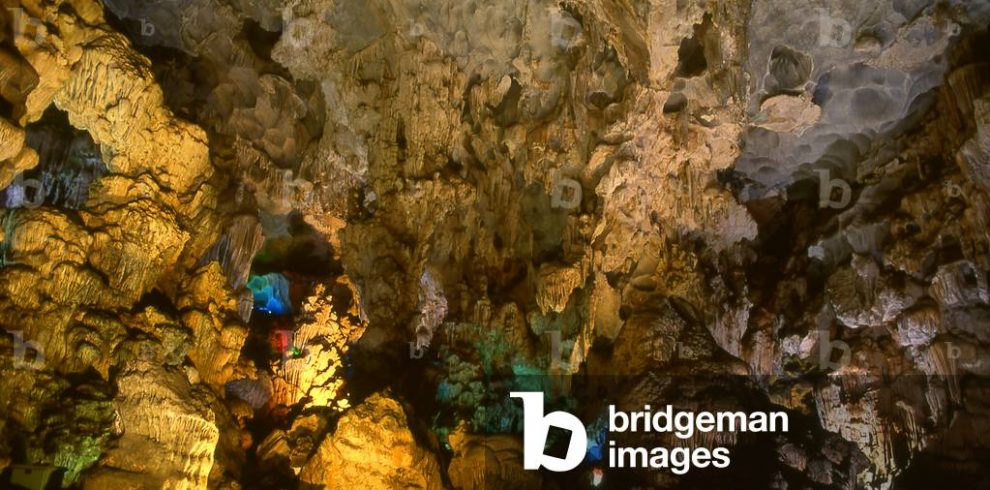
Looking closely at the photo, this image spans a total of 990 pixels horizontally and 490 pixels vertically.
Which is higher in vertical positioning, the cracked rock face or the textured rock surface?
the cracked rock face

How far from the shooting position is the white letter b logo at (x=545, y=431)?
338 inches

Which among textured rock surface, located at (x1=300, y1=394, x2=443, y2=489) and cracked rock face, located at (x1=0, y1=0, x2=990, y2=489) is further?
cracked rock face, located at (x1=0, y1=0, x2=990, y2=489)

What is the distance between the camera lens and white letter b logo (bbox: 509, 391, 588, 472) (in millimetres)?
8586

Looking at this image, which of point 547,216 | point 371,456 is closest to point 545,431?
point 371,456

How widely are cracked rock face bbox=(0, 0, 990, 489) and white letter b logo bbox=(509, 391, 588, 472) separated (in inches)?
8.7

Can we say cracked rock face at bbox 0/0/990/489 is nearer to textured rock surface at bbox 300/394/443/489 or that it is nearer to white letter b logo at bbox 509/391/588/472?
textured rock surface at bbox 300/394/443/489

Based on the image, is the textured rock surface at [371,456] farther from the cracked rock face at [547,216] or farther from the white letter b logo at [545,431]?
the white letter b logo at [545,431]

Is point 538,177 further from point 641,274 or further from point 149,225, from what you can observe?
point 149,225

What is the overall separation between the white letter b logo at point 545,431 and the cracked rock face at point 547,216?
0.22 meters

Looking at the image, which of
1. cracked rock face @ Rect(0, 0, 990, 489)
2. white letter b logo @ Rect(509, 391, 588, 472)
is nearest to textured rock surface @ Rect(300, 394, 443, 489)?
cracked rock face @ Rect(0, 0, 990, 489)

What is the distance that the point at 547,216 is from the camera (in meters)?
10.3

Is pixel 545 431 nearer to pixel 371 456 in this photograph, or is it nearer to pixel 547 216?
pixel 371 456

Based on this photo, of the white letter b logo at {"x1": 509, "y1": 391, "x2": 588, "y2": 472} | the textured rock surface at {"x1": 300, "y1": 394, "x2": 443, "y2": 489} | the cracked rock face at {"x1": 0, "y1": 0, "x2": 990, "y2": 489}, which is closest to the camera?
the textured rock surface at {"x1": 300, "y1": 394, "x2": 443, "y2": 489}

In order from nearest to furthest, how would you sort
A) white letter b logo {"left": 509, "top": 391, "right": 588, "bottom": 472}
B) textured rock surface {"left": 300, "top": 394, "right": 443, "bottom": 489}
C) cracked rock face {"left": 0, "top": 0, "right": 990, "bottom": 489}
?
textured rock surface {"left": 300, "top": 394, "right": 443, "bottom": 489} → cracked rock face {"left": 0, "top": 0, "right": 990, "bottom": 489} → white letter b logo {"left": 509, "top": 391, "right": 588, "bottom": 472}
